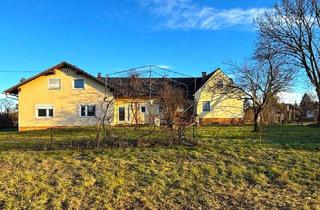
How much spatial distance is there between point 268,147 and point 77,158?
708 centimetres

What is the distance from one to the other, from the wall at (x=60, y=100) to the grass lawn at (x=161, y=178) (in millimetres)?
18084

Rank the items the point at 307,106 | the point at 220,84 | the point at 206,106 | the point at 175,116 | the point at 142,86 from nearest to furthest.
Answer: the point at 175,116 < the point at 142,86 < the point at 220,84 < the point at 206,106 < the point at 307,106

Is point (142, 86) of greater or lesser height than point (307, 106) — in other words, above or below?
above

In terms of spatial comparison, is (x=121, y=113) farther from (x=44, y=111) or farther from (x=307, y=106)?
(x=307, y=106)

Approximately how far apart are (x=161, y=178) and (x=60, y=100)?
2287 cm

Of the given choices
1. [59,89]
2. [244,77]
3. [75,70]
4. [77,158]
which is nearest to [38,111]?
[59,89]

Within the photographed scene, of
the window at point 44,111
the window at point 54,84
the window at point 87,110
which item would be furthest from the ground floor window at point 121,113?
the window at point 44,111

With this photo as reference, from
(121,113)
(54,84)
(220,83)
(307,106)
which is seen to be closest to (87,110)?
(54,84)

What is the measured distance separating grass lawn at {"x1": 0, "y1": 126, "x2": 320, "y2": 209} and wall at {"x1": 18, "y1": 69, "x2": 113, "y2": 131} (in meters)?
18.1

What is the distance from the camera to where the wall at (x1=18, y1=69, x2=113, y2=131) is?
97.5 ft

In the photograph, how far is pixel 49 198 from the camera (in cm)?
754

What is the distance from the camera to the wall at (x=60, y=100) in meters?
29.7

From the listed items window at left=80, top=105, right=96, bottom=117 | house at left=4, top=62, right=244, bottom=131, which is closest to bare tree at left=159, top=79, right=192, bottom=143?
house at left=4, top=62, right=244, bottom=131

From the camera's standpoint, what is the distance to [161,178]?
902cm
